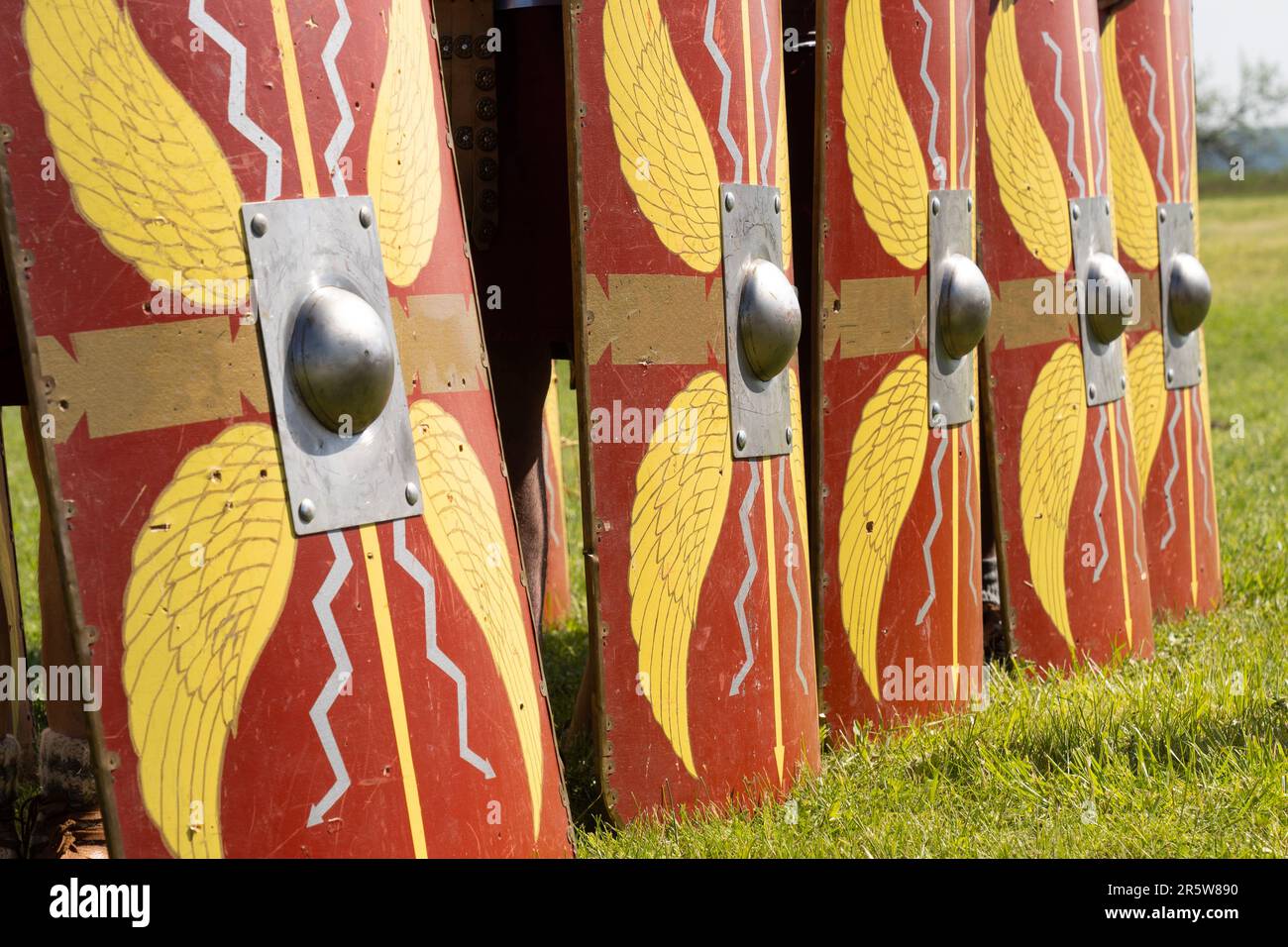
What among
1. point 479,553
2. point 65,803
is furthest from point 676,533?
point 65,803

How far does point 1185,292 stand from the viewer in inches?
154

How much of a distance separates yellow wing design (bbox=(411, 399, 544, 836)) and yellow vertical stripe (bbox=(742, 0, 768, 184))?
740 millimetres

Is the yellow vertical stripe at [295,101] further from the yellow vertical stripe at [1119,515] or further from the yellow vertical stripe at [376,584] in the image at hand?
the yellow vertical stripe at [1119,515]

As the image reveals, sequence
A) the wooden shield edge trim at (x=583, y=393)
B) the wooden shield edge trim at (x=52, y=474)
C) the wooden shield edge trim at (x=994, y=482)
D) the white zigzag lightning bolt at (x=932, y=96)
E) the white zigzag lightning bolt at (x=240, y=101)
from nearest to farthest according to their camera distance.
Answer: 1. the wooden shield edge trim at (x=52, y=474)
2. the white zigzag lightning bolt at (x=240, y=101)
3. the wooden shield edge trim at (x=583, y=393)
4. the white zigzag lightning bolt at (x=932, y=96)
5. the wooden shield edge trim at (x=994, y=482)

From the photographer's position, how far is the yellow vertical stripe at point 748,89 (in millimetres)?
2492

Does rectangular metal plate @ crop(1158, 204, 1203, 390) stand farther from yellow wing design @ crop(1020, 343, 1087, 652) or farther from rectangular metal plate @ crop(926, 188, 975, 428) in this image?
rectangular metal plate @ crop(926, 188, 975, 428)

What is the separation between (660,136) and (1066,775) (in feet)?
4.07

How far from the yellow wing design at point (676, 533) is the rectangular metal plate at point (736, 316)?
0.04 metres

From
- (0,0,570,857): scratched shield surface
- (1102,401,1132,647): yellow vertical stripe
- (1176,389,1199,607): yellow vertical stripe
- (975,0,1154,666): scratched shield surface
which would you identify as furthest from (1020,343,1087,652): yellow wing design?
(0,0,570,857): scratched shield surface

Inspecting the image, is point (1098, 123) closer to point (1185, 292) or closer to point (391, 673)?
point (1185, 292)

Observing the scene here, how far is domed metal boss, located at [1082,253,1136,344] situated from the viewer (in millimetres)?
3414

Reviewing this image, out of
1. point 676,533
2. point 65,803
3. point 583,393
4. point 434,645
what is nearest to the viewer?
point 434,645

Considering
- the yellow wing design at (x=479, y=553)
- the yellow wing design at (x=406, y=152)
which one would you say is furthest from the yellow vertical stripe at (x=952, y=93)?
the yellow wing design at (x=479, y=553)

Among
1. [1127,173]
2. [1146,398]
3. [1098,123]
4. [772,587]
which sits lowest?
[772,587]
